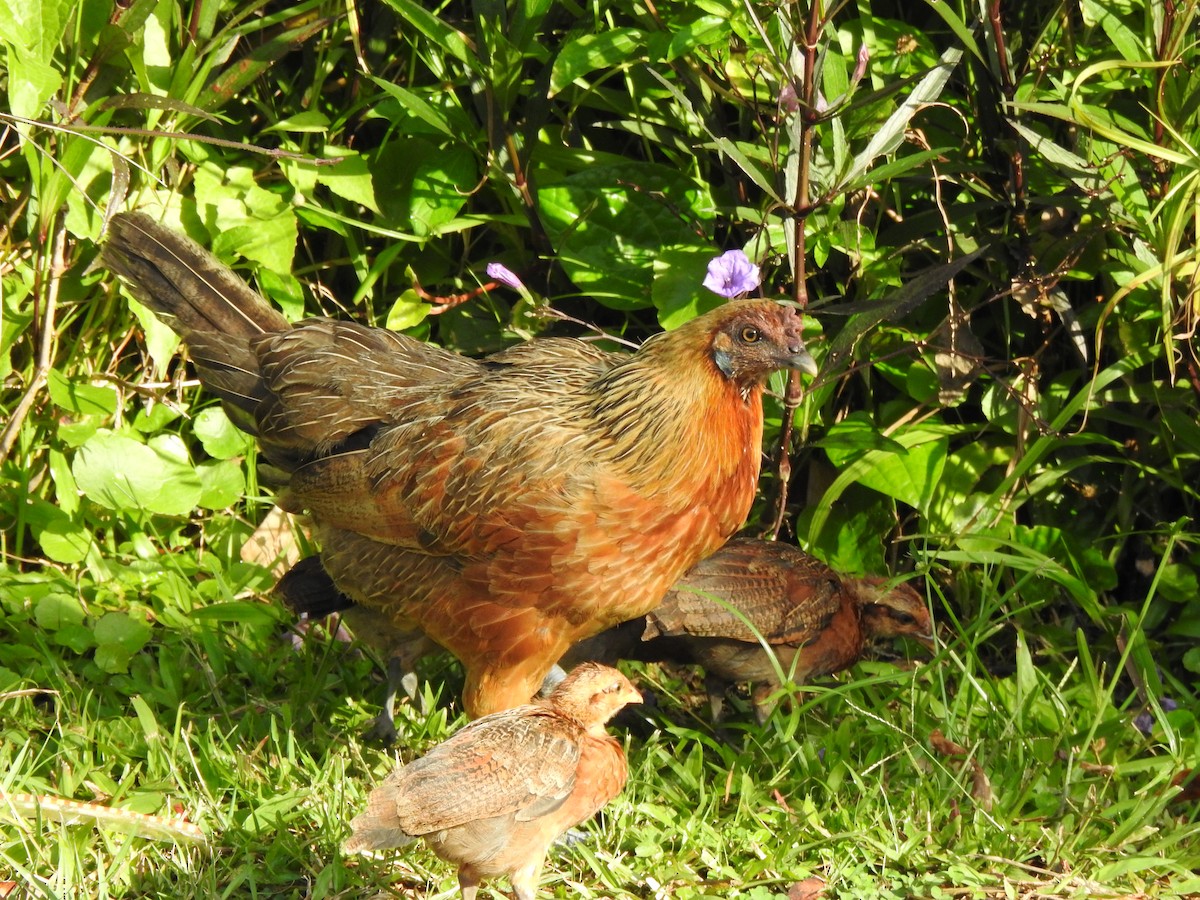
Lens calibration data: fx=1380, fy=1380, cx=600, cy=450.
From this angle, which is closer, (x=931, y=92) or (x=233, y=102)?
(x=931, y=92)

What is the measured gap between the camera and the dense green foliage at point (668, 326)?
391cm

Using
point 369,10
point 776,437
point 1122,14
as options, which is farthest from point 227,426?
point 1122,14

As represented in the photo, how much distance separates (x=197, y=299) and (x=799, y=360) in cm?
214

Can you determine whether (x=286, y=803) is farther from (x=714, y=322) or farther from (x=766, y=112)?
(x=766, y=112)

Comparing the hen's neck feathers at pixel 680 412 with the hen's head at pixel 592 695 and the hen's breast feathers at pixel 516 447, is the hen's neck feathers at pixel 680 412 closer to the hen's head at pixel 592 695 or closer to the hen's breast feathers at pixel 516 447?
the hen's breast feathers at pixel 516 447

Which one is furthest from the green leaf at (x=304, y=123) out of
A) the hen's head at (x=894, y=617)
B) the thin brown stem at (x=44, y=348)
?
the hen's head at (x=894, y=617)

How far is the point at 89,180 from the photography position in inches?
200

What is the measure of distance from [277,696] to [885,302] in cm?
246

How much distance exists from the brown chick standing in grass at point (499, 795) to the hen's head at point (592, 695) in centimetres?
4

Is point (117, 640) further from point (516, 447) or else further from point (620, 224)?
point (620, 224)

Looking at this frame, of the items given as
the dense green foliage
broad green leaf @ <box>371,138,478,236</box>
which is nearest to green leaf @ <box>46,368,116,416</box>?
the dense green foliage

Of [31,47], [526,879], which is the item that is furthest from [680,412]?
[31,47]

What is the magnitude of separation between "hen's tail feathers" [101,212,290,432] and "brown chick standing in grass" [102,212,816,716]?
0.11 feet

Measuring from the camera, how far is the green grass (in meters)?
3.67
